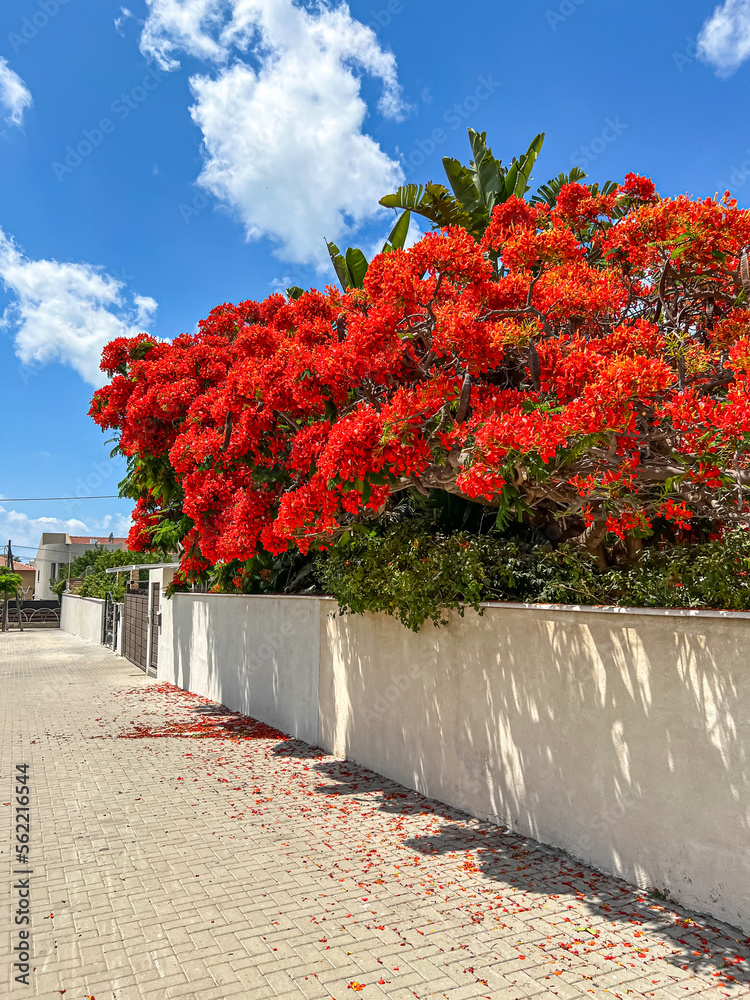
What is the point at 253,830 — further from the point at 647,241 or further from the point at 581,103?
the point at 581,103

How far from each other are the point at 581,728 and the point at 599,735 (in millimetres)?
176

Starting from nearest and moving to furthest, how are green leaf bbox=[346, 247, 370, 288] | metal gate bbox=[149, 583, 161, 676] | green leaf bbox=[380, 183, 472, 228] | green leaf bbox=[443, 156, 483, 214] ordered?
1. green leaf bbox=[380, 183, 472, 228]
2. green leaf bbox=[443, 156, 483, 214]
3. green leaf bbox=[346, 247, 370, 288]
4. metal gate bbox=[149, 583, 161, 676]

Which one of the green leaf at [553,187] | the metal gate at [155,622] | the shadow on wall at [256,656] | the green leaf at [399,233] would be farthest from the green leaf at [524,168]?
the metal gate at [155,622]

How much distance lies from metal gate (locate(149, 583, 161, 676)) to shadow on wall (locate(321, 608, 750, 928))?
1137cm

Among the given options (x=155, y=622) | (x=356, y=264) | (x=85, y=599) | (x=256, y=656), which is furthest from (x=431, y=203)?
(x=85, y=599)

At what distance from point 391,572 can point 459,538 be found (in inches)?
31.1

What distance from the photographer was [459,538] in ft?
22.1

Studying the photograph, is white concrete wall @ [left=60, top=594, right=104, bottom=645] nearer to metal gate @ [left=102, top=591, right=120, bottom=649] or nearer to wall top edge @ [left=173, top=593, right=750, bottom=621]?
metal gate @ [left=102, top=591, right=120, bottom=649]

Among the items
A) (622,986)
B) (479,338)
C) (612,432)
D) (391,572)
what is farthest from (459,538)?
(622,986)

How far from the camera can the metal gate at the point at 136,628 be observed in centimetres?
1903

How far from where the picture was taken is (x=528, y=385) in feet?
20.2

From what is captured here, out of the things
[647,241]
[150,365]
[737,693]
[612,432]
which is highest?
[150,365]

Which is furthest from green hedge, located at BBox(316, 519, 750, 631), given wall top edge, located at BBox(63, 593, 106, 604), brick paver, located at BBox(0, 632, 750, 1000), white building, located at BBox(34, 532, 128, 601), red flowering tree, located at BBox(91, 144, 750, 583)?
white building, located at BBox(34, 532, 128, 601)

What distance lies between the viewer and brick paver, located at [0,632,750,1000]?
12.1 ft
